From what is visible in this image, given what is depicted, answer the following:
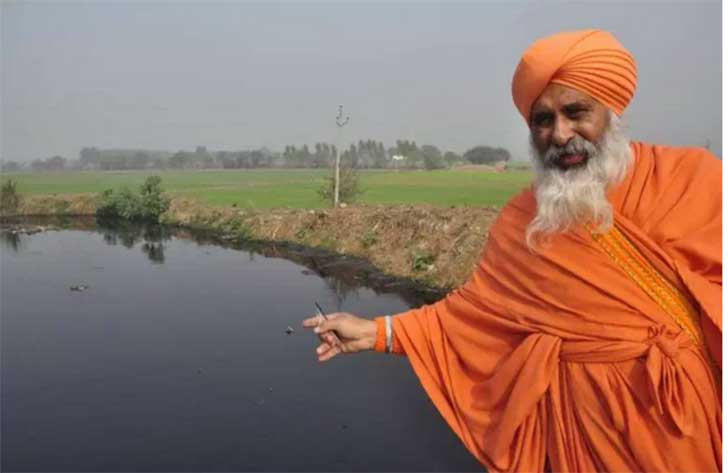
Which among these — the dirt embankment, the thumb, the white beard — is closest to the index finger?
the thumb

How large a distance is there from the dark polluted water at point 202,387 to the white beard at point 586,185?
357 centimetres

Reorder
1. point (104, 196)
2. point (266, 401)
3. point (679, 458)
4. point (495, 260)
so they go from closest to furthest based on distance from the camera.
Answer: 1. point (679, 458)
2. point (495, 260)
3. point (266, 401)
4. point (104, 196)

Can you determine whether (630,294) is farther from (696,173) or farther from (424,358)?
(424,358)

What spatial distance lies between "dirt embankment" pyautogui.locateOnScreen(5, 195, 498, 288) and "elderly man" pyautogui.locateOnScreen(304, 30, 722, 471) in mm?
8612

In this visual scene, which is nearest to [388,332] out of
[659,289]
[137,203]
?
[659,289]

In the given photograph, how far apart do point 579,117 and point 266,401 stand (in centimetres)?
487

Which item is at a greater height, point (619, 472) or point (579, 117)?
point (579, 117)

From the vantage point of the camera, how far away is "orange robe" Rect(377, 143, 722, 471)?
1.41m

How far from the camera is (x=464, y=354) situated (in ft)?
5.86

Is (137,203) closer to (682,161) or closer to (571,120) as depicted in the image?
(571,120)

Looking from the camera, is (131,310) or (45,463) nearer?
(45,463)

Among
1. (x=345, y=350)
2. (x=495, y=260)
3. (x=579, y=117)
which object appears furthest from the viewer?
(x=345, y=350)

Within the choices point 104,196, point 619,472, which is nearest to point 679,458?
point 619,472

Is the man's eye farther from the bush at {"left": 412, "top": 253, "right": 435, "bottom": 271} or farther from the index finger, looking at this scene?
the bush at {"left": 412, "top": 253, "right": 435, "bottom": 271}
